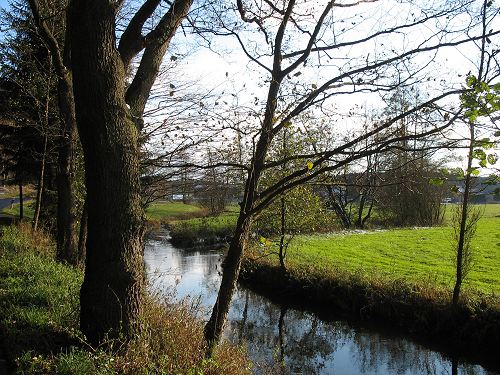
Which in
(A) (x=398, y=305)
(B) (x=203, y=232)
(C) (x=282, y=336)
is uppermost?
(B) (x=203, y=232)

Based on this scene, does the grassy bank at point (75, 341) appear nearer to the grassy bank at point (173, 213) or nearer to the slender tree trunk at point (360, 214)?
the grassy bank at point (173, 213)

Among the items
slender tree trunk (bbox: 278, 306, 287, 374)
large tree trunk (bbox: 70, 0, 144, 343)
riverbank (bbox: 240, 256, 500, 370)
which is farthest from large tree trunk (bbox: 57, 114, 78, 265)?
large tree trunk (bbox: 70, 0, 144, 343)

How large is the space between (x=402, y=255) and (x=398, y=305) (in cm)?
685

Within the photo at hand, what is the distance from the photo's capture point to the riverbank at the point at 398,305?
32.0 ft

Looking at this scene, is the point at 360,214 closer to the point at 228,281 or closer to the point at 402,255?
the point at 402,255

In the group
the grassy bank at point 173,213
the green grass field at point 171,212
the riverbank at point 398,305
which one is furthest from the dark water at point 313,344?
the green grass field at point 171,212

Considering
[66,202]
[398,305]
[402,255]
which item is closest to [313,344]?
[398,305]

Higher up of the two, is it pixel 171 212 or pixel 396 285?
pixel 171 212

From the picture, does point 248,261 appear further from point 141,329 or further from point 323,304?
point 141,329

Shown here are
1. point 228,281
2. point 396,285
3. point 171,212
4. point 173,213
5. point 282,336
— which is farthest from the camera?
point 171,212

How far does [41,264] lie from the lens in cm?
861

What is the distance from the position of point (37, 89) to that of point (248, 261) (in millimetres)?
8987

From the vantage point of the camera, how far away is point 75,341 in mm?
4918

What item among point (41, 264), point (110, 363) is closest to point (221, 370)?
point (110, 363)
